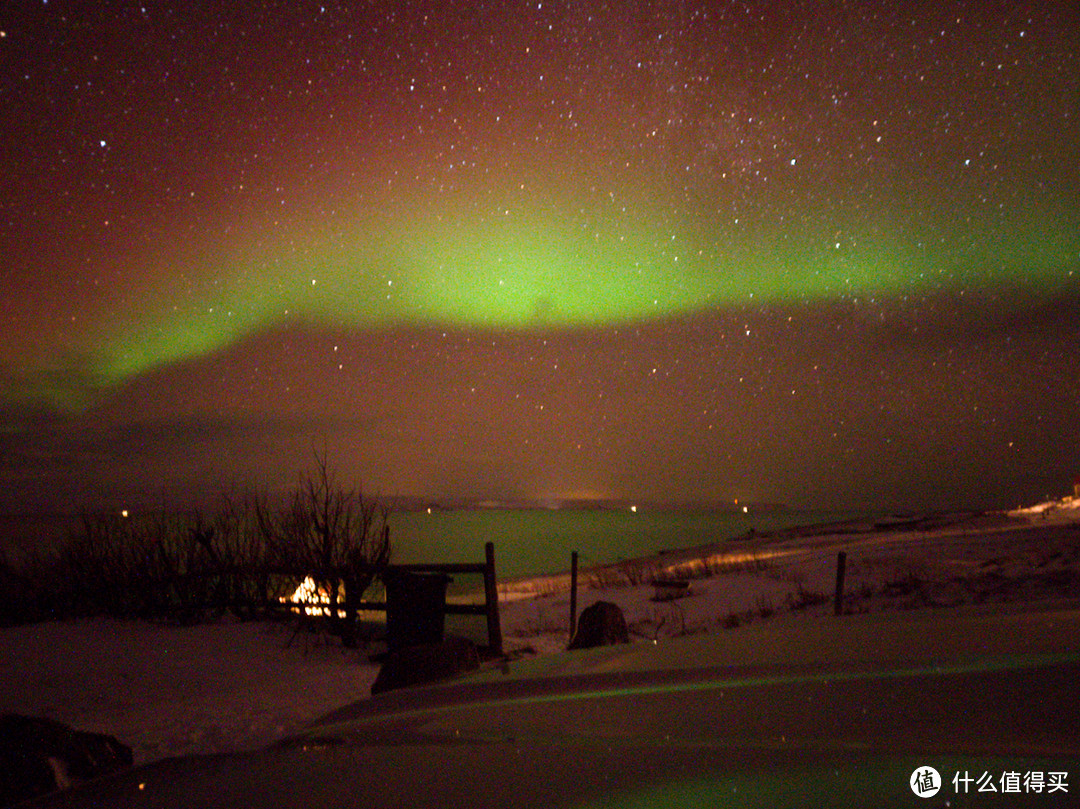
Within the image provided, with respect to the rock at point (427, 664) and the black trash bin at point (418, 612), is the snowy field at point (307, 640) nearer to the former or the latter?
the black trash bin at point (418, 612)

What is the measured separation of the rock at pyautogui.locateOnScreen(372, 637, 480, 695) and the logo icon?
2.57m

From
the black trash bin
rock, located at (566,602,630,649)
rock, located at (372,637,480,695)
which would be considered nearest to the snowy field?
the black trash bin

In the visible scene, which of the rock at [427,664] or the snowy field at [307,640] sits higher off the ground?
the rock at [427,664]

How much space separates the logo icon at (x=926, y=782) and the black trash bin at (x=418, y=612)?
977 cm

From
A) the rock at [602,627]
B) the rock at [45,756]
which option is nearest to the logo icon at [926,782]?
the rock at [45,756]

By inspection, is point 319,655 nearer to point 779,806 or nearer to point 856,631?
point 856,631

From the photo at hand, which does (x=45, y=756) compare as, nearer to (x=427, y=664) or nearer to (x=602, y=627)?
(x=427, y=664)

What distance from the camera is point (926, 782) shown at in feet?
3.37

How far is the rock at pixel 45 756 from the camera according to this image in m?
3.60

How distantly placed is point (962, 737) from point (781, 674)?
0.61 meters

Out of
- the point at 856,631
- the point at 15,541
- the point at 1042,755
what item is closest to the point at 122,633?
the point at 15,541

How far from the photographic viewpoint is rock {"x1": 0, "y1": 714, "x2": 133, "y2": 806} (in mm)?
3596

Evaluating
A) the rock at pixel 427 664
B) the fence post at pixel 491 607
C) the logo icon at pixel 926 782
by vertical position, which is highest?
the logo icon at pixel 926 782

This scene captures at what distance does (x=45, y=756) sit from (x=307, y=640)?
28.9 ft
